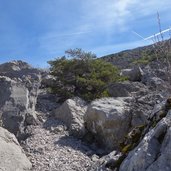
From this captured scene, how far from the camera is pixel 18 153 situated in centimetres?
851

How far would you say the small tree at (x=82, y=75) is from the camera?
1325 cm

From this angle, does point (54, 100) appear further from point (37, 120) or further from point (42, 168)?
point (42, 168)

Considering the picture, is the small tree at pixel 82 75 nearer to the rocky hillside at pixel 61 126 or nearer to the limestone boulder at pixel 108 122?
the rocky hillside at pixel 61 126

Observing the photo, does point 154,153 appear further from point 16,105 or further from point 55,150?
point 16,105

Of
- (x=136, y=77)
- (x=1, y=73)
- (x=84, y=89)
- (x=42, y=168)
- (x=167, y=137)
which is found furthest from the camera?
(x=136, y=77)

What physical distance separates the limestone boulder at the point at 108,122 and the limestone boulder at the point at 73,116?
1.23 feet

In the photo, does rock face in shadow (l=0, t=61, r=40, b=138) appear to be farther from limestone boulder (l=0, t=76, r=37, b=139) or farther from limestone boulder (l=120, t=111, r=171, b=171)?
limestone boulder (l=120, t=111, r=171, b=171)

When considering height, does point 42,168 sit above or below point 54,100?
below

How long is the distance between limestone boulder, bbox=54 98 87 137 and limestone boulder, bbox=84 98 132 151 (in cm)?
38

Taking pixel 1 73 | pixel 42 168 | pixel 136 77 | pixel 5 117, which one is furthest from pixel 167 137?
pixel 136 77

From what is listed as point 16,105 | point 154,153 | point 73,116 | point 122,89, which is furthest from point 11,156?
point 122,89

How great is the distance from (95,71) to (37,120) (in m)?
3.99

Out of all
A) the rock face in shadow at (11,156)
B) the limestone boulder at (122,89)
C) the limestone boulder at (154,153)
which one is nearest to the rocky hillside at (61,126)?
the rock face in shadow at (11,156)

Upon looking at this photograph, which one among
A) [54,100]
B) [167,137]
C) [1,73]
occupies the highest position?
[1,73]
